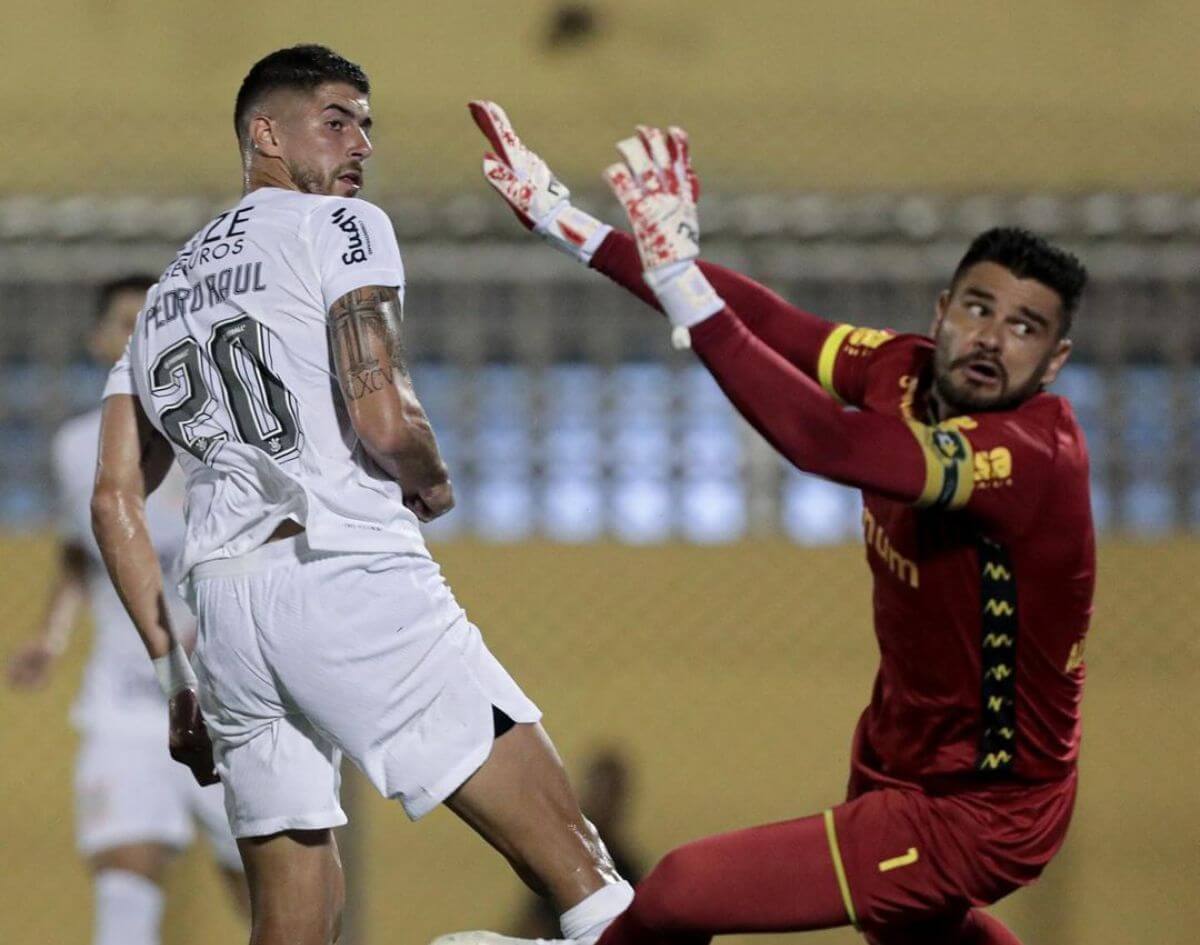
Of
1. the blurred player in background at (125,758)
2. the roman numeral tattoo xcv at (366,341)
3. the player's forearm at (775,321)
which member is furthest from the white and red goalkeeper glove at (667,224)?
the blurred player in background at (125,758)

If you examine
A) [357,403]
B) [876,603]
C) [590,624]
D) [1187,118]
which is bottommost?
[590,624]

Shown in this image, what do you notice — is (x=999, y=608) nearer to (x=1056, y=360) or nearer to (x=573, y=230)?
(x=1056, y=360)

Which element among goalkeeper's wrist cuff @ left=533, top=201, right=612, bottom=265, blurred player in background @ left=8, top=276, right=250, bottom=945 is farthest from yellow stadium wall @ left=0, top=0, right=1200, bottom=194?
goalkeeper's wrist cuff @ left=533, top=201, right=612, bottom=265

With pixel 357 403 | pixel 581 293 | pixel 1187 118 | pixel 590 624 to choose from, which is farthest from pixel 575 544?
pixel 357 403

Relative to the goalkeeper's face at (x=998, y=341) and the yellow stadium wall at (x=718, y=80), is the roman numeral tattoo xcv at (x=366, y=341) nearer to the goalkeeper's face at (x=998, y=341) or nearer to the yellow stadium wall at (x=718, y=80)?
the goalkeeper's face at (x=998, y=341)

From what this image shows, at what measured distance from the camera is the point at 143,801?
614 centimetres

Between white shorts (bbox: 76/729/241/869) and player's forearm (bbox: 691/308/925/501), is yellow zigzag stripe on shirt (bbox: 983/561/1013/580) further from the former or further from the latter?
white shorts (bbox: 76/729/241/869)

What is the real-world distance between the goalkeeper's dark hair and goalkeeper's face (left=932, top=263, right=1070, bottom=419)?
0.05 ft

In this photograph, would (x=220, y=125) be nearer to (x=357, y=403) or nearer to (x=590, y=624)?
(x=590, y=624)

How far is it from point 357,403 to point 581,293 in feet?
14.0

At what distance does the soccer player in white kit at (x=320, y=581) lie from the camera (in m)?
3.65

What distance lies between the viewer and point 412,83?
848 cm

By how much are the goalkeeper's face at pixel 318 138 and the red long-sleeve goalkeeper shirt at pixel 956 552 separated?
3.33 feet

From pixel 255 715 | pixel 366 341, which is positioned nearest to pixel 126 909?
pixel 255 715
